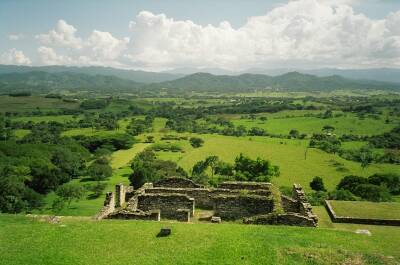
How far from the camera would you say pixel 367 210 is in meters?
35.8

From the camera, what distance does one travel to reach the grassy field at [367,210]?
110 ft

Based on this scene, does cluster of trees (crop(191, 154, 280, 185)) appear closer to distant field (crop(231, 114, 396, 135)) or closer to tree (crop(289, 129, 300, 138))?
tree (crop(289, 129, 300, 138))

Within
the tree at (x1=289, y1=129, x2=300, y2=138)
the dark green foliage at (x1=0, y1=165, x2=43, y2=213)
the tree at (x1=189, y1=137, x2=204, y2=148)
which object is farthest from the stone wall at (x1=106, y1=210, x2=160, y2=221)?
the tree at (x1=289, y1=129, x2=300, y2=138)

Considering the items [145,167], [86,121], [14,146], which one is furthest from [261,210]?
[86,121]

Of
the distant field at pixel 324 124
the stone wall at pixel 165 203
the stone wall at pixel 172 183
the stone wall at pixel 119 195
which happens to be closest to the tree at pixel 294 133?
the distant field at pixel 324 124

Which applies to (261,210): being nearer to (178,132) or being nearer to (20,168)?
(20,168)

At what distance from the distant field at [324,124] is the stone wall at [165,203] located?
139m

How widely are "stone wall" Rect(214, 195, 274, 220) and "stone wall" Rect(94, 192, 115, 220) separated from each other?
24.5ft

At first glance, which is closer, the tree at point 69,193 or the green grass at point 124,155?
the tree at point 69,193

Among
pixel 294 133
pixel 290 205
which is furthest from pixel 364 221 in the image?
pixel 294 133

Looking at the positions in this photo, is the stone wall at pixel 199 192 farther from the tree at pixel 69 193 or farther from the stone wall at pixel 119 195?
the tree at pixel 69 193

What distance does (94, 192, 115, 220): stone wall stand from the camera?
25.9 meters

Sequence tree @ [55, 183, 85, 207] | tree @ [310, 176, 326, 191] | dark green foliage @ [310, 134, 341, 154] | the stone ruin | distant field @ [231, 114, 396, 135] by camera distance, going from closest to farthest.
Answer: the stone ruin
tree @ [55, 183, 85, 207]
tree @ [310, 176, 326, 191]
dark green foliage @ [310, 134, 341, 154]
distant field @ [231, 114, 396, 135]

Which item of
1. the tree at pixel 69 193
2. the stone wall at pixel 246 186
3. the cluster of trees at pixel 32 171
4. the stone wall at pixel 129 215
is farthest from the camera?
the tree at pixel 69 193
